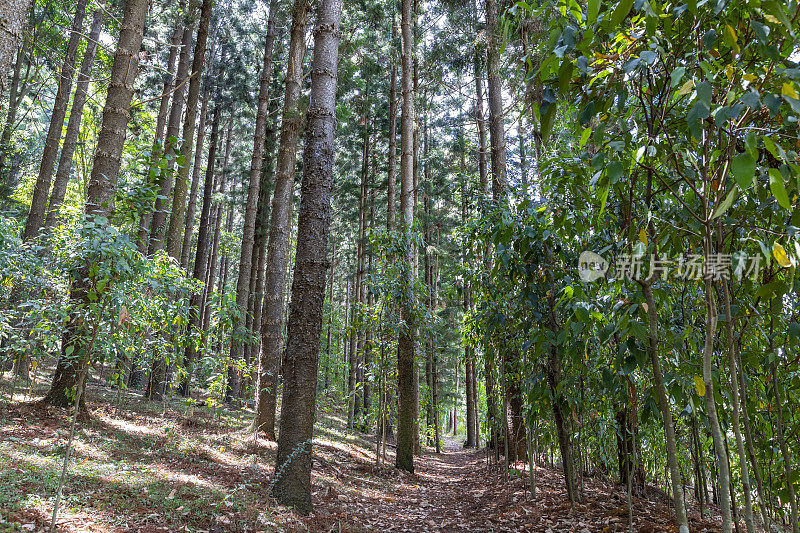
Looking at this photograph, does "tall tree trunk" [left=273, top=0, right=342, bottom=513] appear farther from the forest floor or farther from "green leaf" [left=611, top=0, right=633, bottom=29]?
"green leaf" [left=611, top=0, right=633, bottom=29]

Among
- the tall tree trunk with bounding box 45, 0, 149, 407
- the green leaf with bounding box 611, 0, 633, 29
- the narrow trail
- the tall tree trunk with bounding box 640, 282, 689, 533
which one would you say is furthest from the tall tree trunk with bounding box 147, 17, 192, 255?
the green leaf with bounding box 611, 0, 633, 29

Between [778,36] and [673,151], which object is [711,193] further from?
[778,36]

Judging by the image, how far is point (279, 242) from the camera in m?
8.62

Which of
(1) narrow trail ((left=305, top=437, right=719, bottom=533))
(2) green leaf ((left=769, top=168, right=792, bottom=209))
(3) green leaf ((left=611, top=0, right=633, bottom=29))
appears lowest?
(1) narrow trail ((left=305, top=437, right=719, bottom=533))

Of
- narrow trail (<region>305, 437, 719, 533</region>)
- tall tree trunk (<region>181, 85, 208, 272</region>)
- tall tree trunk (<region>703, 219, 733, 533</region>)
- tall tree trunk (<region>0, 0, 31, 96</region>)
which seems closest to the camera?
tall tree trunk (<region>703, 219, 733, 533</region>)

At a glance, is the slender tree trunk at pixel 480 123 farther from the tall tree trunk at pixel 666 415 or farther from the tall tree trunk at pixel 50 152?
the tall tree trunk at pixel 50 152

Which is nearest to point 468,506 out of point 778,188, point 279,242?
point 279,242

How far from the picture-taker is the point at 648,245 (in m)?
2.35

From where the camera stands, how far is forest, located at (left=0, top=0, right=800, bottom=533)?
6.63ft

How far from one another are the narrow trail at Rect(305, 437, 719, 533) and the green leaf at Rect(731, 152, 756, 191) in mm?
3640

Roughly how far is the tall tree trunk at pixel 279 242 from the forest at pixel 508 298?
5 centimetres

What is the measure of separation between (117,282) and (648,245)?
3.77 m

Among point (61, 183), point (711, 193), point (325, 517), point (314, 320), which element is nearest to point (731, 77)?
point (711, 193)

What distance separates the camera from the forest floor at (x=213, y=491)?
143 inches
